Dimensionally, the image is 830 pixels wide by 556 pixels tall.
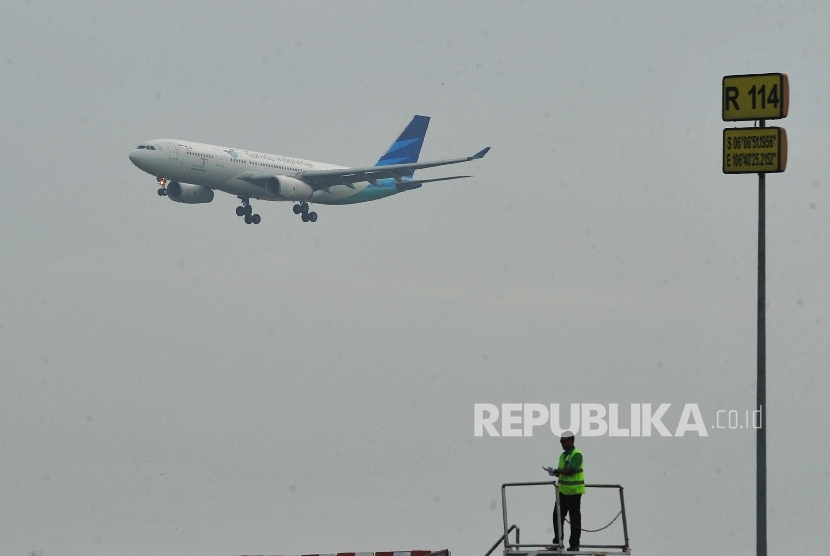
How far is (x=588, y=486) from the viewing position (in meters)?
19.0

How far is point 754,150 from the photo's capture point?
1912 cm

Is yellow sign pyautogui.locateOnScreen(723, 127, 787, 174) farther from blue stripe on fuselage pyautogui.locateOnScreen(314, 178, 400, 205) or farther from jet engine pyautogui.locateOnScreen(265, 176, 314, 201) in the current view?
blue stripe on fuselage pyautogui.locateOnScreen(314, 178, 400, 205)

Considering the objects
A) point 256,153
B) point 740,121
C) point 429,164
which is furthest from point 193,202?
point 740,121

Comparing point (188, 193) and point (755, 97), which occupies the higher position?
point (188, 193)

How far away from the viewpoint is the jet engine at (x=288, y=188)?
69438mm

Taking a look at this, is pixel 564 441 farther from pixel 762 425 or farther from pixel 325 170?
pixel 325 170

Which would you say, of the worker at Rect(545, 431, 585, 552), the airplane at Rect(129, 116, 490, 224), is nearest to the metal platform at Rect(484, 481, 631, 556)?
the worker at Rect(545, 431, 585, 552)

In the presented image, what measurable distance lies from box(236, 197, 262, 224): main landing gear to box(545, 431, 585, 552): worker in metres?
53.9

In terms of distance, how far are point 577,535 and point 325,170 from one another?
56.1 m

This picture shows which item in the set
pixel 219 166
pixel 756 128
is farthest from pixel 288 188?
pixel 756 128

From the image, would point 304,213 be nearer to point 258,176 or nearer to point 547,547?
point 258,176

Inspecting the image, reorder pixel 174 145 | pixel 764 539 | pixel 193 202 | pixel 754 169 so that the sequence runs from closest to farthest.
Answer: pixel 764 539 → pixel 754 169 → pixel 174 145 → pixel 193 202

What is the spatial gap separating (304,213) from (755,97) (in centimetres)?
5573

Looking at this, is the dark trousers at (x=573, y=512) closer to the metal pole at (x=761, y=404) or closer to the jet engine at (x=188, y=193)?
the metal pole at (x=761, y=404)
